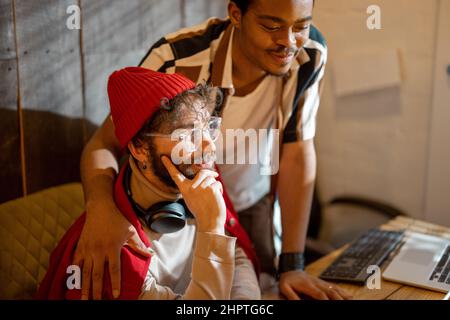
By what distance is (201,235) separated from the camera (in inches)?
41.5

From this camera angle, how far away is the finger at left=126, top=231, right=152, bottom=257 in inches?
44.3

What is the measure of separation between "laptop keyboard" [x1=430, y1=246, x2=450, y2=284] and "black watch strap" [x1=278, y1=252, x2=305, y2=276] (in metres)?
0.34

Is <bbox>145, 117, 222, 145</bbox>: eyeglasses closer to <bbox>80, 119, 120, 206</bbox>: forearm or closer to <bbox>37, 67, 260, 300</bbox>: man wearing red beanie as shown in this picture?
<bbox>37, 67, 260, 300</bbox>: man wearing red beanie

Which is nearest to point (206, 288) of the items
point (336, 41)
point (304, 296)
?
point (304, 296)

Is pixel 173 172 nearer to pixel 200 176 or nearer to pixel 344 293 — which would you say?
pixel 200 176

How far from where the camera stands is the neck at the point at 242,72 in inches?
55.6

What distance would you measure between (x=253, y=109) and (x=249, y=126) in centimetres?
5

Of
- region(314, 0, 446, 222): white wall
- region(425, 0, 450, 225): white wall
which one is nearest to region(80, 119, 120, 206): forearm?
region(314, 0, 446, 222): white wall

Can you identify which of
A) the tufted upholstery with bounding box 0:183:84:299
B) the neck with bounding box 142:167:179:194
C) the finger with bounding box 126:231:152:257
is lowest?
the tufted upholstery with bounding box 0:183:84:299

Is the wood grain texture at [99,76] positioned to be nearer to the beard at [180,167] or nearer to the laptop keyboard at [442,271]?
the beard at [180,167]

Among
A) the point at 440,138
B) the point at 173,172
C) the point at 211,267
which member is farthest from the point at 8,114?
the point at 440,138

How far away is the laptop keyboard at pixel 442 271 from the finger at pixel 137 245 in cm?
76

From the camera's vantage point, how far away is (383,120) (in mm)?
2061
